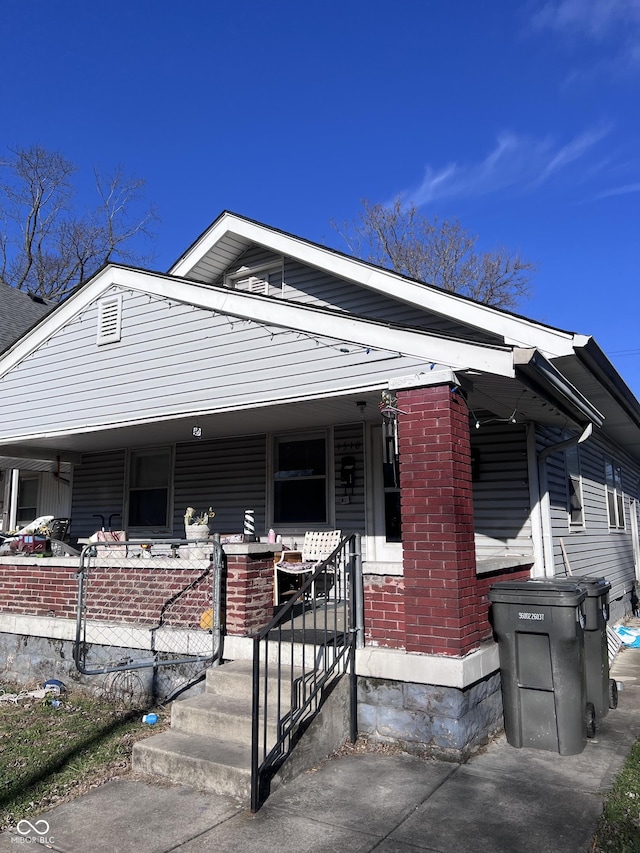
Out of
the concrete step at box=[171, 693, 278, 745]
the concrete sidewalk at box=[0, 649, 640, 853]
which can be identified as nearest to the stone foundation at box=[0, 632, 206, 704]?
the concrete step at box=[171, 693, 278, 745]

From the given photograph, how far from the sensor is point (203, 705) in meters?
5.05

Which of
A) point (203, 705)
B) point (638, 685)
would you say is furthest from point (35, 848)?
point (638, 685)

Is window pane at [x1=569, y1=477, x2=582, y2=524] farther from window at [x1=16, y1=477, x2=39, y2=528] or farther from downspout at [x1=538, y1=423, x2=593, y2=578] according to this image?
window at [x1=16, y1=477, x2=39, y2=528]

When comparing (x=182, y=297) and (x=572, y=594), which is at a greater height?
(x=182, y=297)

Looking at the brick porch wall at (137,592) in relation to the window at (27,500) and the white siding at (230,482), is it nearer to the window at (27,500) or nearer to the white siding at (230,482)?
the white siding at (230,482)

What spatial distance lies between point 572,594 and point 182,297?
194 inches

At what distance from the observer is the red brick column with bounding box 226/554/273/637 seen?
19.9 feet

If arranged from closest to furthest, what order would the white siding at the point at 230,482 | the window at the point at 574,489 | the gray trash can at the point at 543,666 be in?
1. the gray trash can at the point at 543,666
2. the white siding at the point at 230,482
3. the window at the point at 574,489

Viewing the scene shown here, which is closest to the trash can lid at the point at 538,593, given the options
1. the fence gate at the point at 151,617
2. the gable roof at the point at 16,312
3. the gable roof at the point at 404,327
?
the gable roof at the point at 404,327

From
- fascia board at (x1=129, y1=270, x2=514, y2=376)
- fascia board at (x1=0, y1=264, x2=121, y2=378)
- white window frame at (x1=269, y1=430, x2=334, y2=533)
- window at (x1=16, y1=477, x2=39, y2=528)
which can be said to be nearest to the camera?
fascia board at (x1=129, y1=270, x2=514, y2=376)

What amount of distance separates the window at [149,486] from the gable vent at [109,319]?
2.79 m

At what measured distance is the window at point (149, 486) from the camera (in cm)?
1043

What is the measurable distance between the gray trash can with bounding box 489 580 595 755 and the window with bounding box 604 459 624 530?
734cm

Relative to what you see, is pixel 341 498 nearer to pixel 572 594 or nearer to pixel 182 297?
pixel 182 297
